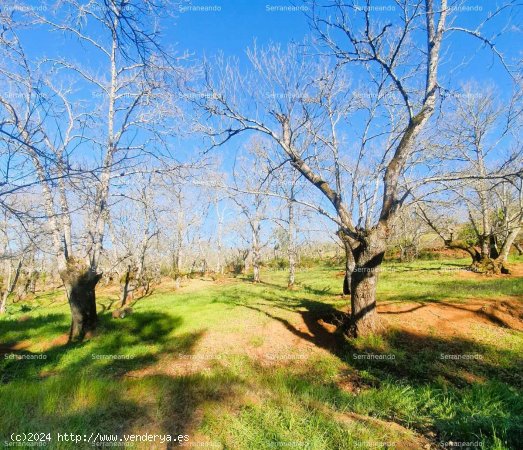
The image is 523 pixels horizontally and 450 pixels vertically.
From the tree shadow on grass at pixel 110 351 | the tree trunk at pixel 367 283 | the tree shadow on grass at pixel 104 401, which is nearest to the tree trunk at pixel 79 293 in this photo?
the tree shadow on grass at pixel 110 351

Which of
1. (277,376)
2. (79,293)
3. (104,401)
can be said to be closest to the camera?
(104,401)

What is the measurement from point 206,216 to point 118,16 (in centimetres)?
3018

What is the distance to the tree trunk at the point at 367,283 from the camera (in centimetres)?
646

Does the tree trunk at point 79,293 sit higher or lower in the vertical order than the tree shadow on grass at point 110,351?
higher

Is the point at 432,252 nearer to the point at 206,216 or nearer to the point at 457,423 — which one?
the point at 206,216

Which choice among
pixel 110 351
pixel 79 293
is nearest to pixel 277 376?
pixel 110 351

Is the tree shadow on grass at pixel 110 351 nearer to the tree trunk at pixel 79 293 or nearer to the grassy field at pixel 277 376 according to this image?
the grassy field at pixel 277 376

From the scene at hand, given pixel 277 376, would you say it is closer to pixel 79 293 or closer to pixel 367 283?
pixel 367 283

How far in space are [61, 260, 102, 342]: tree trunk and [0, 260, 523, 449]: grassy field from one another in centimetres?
45

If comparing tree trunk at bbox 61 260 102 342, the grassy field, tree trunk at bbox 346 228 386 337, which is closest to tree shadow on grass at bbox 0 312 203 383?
the grassy field

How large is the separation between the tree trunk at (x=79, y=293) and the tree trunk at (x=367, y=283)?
712 centimetres

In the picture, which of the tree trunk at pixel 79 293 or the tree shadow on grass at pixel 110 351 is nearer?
the tree shadow on grass at pixel 110 351

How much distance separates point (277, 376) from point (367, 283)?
286 centimetres

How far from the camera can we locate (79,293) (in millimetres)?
8562
